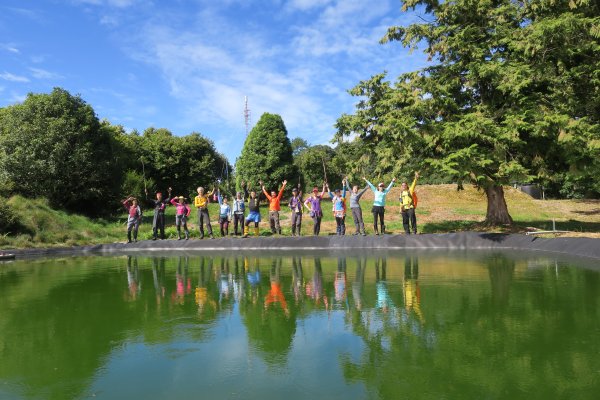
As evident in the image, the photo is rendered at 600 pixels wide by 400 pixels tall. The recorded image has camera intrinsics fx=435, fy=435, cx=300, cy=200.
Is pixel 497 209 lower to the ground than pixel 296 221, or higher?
higher

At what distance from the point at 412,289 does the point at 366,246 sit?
6.26 meters

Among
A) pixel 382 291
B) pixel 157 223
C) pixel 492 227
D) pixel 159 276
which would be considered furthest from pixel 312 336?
pixel 157 223

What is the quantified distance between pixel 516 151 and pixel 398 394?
1307 cm

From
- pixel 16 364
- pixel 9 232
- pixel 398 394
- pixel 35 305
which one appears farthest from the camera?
pixel 9 232

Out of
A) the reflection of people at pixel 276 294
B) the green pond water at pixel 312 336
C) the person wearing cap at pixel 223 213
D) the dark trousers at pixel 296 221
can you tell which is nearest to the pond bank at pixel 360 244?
the dark trousers at pixel 296 221

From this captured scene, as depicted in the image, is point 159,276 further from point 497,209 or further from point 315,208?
point 497,209

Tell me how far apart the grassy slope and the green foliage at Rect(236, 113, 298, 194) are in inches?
194

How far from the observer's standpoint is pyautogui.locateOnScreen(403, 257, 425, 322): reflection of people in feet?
17.0

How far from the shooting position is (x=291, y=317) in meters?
4.99

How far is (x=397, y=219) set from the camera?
19.7 meters

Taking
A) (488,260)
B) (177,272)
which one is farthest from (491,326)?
(177,272)

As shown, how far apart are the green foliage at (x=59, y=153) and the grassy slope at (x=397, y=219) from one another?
1.58 meters

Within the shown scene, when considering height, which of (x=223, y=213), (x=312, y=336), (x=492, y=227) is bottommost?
(x=312, y=336)

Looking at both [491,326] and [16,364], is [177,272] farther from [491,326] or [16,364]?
[491,326]
